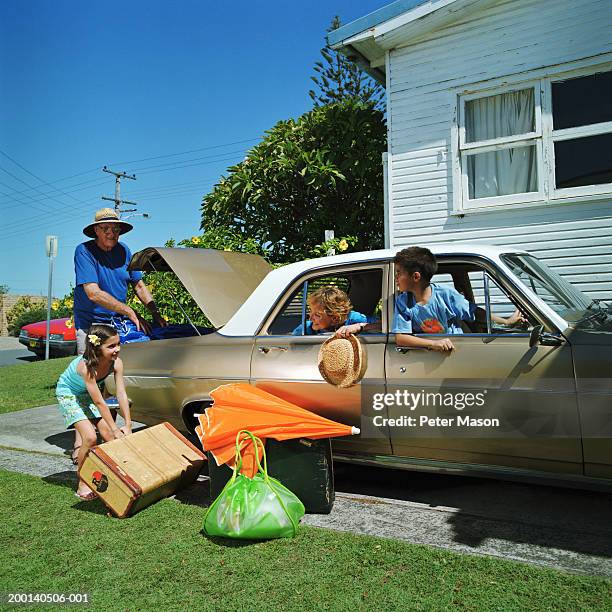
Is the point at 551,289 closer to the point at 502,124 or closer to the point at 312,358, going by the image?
the point at 312,358

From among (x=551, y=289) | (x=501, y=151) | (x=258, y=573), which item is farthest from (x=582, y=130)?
(x=258, y=573)

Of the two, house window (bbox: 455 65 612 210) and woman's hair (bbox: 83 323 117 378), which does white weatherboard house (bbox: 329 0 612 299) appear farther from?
woman's hair (bbox: 83 323 117 378)

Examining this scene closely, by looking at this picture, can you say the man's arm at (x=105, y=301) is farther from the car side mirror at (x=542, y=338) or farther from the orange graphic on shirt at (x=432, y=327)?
the car side mirror at (x=542, y=338)

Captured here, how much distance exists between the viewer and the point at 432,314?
167 inches

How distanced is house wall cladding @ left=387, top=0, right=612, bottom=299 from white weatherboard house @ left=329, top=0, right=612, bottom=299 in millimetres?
13

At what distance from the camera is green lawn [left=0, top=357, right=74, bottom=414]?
929 cm

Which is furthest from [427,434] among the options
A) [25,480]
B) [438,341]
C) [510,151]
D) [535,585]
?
[510,151]

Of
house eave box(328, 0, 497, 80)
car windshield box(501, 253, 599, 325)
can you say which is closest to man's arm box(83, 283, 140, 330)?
car windshield box(501, 253, 599, 325)

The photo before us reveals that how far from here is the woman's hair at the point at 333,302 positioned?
462cm

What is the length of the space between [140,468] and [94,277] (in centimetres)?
206

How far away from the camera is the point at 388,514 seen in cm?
421

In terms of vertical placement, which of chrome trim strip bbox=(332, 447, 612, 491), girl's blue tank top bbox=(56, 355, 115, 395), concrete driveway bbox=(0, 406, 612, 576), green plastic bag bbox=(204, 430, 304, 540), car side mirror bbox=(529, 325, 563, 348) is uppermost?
car side mirror bbox=(529, 325, 563, 348)

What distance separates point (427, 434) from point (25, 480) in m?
3.31

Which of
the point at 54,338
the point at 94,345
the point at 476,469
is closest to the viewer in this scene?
the point at 476,469
